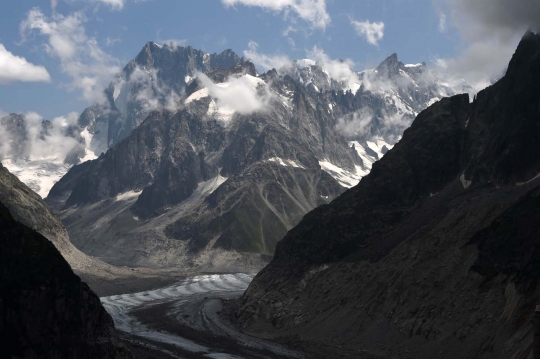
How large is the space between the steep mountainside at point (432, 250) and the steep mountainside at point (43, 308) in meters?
45.4

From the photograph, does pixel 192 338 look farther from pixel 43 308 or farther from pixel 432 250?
pixel 43 308

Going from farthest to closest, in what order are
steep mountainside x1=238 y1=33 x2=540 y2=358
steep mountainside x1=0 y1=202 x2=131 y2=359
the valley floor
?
the valley floor, steep mountainside x1=238 y1=33 x2=540 y2=358, steep mountainside x1=0 y1=202 x2=131 y2=359

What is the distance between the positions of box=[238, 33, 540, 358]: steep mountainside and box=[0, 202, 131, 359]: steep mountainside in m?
45.4

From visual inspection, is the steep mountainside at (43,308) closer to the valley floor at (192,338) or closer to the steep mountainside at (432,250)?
the valley floor at (192,338)

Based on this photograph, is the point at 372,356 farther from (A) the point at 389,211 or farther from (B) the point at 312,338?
(A) the point at 389,211

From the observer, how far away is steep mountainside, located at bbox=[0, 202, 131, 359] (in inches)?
2953

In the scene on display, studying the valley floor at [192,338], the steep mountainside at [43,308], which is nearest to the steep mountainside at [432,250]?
the valley floor at [192,338]

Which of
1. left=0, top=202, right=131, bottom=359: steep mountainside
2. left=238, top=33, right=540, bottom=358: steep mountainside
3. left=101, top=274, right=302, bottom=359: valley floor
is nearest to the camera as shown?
left=0, top=202, right=131, bottom=359: steep mountainside

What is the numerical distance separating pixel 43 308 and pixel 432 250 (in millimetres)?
71473

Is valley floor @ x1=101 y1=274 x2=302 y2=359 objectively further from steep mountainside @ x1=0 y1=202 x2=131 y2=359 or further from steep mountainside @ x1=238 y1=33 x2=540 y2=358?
steep mountainside @ x1=0 y1=202 x2=131 y2=359

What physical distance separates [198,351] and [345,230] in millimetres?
53716

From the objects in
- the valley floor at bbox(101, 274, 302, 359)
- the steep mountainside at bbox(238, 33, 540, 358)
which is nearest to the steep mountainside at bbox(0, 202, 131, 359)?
the valley floor at bbox(101, 274, 302, 359)

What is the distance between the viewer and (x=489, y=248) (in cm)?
11238

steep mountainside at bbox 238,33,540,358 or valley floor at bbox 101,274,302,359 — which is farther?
valley floor at bbox 101,274,302,359
